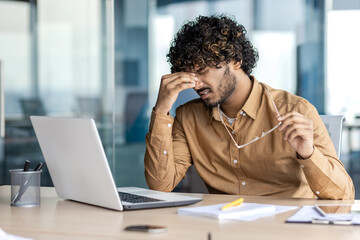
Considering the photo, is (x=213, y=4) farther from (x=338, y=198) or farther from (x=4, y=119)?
(x=338, y=198)

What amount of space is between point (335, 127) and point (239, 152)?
16.2 inches

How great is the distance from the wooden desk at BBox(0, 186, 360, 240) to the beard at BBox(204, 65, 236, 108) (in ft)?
2.17

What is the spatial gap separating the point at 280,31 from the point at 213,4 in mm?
→ 592

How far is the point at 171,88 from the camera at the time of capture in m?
2.26

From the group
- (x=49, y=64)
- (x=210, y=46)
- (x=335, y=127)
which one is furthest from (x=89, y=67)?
(x=335, y=127)

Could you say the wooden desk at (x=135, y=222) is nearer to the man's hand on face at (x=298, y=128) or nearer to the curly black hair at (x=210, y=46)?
the man's hand on face at (x=298, y=128)

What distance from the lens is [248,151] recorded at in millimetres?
2236

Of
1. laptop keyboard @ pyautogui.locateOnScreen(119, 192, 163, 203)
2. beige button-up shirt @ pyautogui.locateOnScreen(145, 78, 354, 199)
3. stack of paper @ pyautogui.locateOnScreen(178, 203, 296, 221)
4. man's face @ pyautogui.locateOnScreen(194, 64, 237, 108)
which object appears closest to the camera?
stack of paper @ pyautogui.locateOnScreen(178, 203, 296, 221)

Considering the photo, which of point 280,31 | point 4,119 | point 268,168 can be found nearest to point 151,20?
point 280,31

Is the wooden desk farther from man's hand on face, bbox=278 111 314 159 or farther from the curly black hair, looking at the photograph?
the curly black hair

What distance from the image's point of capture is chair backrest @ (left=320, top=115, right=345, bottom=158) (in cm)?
227

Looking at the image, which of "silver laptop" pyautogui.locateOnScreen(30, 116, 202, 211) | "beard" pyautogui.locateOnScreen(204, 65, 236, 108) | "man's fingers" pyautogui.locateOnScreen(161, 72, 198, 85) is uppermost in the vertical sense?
"man's fingers" pyautogui.locateOnScreen(161, 72, 198, 85)

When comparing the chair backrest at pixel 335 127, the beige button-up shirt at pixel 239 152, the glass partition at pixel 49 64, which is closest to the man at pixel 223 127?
the beige button-up shirt at pixel 239 152

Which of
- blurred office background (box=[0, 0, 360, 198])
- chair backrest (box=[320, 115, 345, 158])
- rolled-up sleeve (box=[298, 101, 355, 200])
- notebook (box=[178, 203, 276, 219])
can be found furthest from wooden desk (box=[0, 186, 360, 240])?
blurred office background (box=[0, 0, 360, 198])
